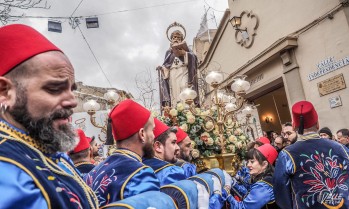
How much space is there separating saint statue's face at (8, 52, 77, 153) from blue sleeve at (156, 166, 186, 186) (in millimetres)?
1161

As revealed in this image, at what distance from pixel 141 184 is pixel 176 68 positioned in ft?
18.6

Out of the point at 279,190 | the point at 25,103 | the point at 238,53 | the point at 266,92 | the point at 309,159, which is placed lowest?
the point at 279,190

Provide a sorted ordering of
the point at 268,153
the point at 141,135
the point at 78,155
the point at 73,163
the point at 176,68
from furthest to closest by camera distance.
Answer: the point at 176,68 → the point at 268,153 → the point at 78,155 → the point at 141,135 → the point at 73,163

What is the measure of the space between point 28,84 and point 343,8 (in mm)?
8431

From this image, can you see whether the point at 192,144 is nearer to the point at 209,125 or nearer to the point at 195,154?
the point at 195,154

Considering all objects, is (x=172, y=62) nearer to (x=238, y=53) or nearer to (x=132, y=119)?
(x=132, y=119)

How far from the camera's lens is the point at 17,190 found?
2.59ft

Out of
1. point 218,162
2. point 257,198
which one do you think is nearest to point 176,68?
point 218,162

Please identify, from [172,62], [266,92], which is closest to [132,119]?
[172,62]

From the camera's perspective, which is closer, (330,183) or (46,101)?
(46,101)

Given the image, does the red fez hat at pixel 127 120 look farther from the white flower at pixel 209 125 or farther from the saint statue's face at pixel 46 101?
the white flower at pixel 209 125

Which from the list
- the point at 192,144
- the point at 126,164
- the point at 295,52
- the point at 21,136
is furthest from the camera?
the point at 295,52

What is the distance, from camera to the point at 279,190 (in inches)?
116

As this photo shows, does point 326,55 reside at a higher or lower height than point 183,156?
higher
